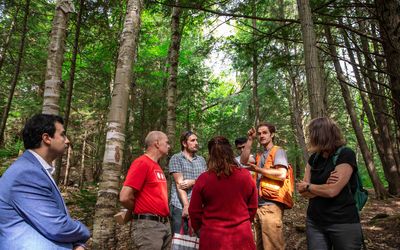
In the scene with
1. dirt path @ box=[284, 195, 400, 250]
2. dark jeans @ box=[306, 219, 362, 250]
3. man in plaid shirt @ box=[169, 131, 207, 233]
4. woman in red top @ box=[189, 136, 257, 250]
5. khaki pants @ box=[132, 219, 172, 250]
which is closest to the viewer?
dark jeans @ box=[306, 219, 362, 250]

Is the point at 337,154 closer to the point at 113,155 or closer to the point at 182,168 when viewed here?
the point at 182,168

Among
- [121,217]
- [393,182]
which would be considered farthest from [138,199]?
[393,182]

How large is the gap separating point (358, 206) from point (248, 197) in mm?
1081

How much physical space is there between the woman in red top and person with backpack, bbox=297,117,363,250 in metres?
0.62

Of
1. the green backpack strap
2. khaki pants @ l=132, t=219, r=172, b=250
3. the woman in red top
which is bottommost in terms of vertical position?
khaki pants @ l=132, t=219, r=172, b=250

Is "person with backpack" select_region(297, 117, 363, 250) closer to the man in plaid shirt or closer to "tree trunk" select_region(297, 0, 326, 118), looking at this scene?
"tree trunk" select_region(297, 0, 326, 118)

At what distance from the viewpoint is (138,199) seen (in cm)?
391

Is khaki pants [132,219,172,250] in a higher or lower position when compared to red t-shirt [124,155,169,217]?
lower

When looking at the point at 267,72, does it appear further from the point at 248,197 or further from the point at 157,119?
the point at 248,197

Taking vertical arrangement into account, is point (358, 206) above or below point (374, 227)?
above

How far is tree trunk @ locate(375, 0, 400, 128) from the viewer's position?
464cm

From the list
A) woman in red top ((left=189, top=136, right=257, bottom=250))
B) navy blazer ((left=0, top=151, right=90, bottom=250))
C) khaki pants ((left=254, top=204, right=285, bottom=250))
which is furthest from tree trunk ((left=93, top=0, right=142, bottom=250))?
navy blazer ((left=0, top=151, right=90, bottom=250))

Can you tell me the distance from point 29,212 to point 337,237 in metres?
2.64

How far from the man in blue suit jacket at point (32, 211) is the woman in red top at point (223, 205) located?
121cm
